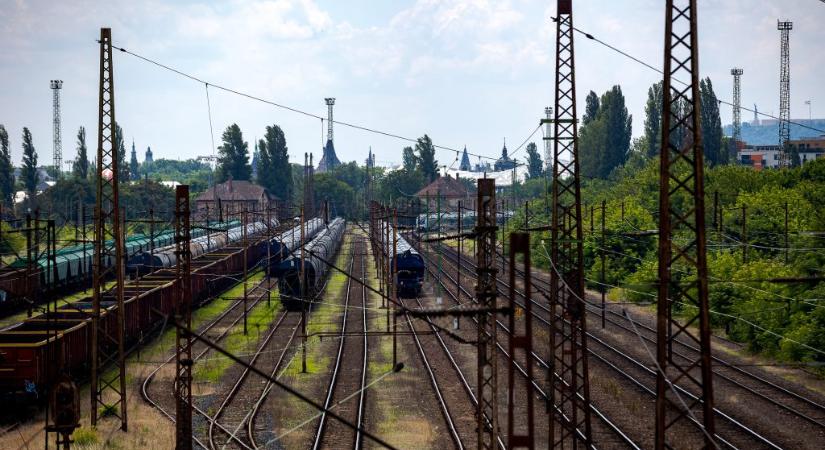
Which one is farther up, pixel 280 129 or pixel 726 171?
pixel 280 129

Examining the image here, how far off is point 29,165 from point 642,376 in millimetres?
102675

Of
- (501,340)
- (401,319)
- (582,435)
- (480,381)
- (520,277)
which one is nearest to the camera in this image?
(480,381)

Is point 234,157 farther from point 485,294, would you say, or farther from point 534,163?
point 485,294

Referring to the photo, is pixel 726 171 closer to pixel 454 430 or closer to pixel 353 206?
pixel 454 430

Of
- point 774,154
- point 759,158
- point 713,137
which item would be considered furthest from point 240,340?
point 774,154

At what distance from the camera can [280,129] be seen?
122 m

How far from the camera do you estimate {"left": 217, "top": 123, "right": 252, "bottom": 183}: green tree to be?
127 m

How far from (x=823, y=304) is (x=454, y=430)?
14.0 m

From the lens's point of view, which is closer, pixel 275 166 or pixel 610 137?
pixel 610 137

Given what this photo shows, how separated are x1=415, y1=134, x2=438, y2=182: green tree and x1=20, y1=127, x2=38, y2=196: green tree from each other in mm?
58782

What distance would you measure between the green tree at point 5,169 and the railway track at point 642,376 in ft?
279

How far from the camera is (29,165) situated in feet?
368

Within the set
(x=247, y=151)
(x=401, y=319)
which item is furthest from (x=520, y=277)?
(x=247, y=151)

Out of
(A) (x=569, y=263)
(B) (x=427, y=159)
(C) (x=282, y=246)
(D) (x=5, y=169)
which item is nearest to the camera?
(A) (x=569, y=263)
